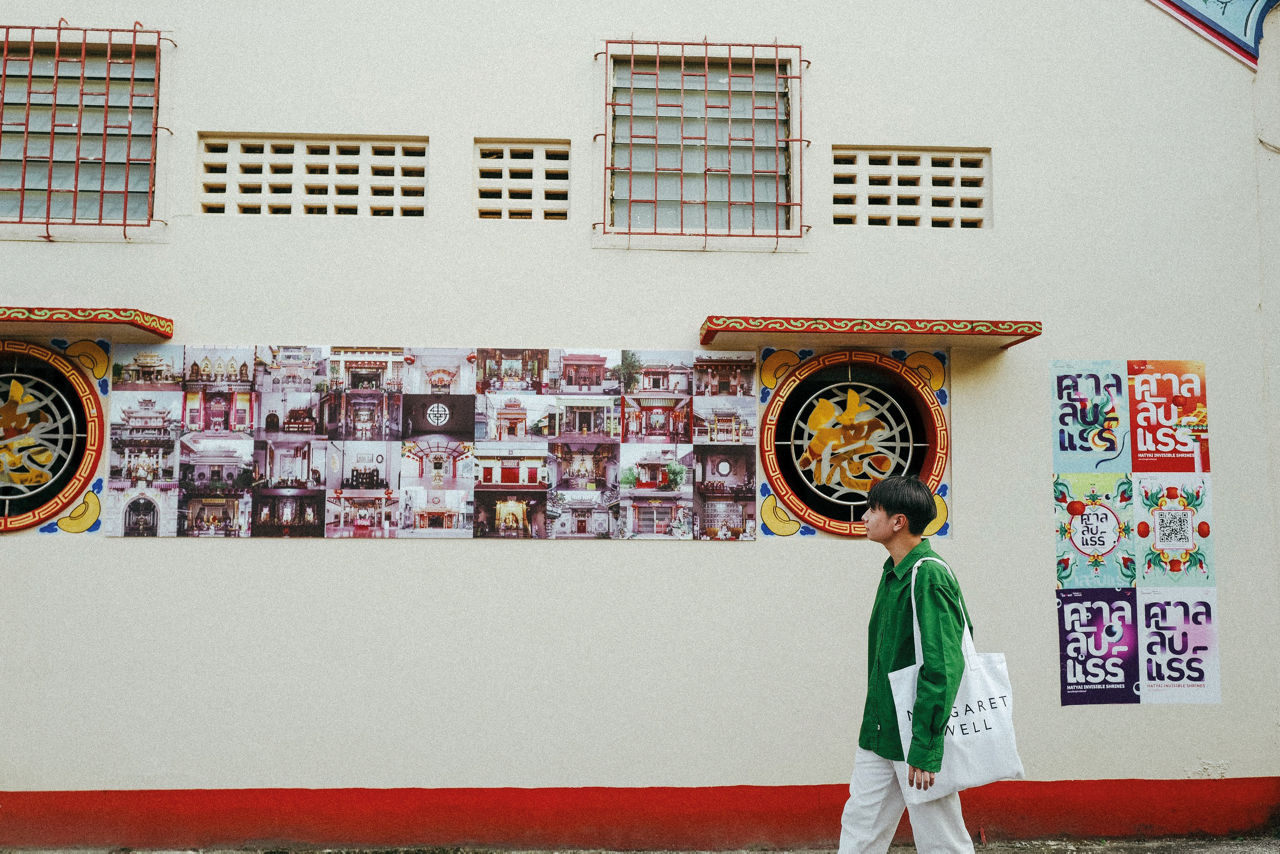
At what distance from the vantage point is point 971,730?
3230mm

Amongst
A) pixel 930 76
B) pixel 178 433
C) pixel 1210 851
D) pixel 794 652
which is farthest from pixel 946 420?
pixel 178 433

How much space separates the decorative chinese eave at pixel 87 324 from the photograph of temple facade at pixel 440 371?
53.5 inches

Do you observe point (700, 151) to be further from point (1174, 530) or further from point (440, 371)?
point (1174, 530)

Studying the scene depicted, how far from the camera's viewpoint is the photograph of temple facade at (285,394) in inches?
200

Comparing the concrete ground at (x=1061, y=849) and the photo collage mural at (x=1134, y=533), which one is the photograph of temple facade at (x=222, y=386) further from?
the photo collage mural at (x=1134, y=533)

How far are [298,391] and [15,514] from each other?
1.70 metres

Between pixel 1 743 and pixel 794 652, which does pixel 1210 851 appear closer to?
pixel 794 652

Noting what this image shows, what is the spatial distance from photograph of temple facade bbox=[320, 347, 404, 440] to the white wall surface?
0.61 ft

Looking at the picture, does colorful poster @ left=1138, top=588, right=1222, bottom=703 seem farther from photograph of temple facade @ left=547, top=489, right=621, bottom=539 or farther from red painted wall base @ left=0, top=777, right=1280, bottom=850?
photograph of temple facade @ left=547, top=489, right=621, bottom=539

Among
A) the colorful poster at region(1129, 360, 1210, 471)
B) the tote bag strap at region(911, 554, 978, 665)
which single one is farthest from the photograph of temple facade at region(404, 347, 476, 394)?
the colorful poster at region(1129, 360, 1210, 471)

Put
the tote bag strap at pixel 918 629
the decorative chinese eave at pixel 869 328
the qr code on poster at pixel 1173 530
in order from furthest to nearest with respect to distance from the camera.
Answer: the qr code on poster at pixel 1173 530
the decorative chinese eave at pixel 869 328
the tote bag strap at pixel 918 629

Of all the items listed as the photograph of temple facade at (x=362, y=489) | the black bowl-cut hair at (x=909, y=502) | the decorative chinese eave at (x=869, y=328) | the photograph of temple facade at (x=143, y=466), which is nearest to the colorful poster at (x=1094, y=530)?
the decorative chinese eave at (x=869, y=328)

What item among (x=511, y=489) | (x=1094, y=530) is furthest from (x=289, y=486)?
(x=1094, y=530)

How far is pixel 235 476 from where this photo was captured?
16.6 ft
